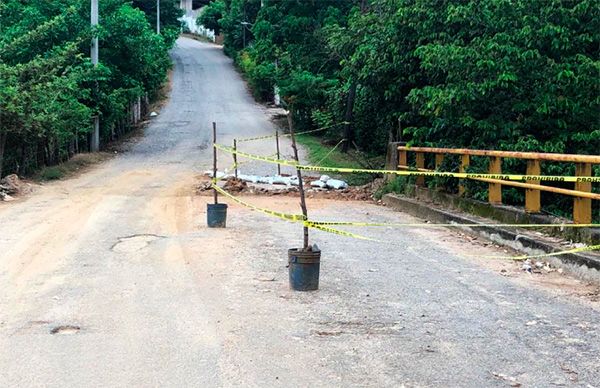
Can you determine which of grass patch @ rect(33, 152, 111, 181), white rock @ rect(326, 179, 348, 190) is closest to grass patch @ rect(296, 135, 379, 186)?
white rock @ rect(326, 179, 348, 190)

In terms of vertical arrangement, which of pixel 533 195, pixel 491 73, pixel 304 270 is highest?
pixel 491 73

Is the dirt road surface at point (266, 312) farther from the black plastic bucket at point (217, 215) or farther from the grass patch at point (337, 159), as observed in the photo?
the grass patch at point (337, 159)

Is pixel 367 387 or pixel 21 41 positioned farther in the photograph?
pixel 21 41

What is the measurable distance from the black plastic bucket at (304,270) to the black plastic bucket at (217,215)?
14.6 ft

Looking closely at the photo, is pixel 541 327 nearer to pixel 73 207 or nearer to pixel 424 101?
pixel 424 101

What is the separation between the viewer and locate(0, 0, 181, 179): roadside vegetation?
18.6 m

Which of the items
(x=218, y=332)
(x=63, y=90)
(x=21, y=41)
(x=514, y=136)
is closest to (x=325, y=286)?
(x=218, y=332)

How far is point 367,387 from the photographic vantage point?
4430mm

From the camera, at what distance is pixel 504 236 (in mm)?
9719

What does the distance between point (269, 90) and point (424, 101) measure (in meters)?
31.3

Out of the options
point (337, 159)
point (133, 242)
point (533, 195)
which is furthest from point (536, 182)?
point (337, 159)

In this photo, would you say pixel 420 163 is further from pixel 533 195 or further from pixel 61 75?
pixel 61 75

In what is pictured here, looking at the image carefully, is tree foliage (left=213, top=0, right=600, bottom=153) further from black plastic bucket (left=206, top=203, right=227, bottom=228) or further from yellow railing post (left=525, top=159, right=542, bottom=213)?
black plastic bucket (left=206, top=203, right=227, bottom=228)

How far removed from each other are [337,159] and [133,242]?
16.0 m
